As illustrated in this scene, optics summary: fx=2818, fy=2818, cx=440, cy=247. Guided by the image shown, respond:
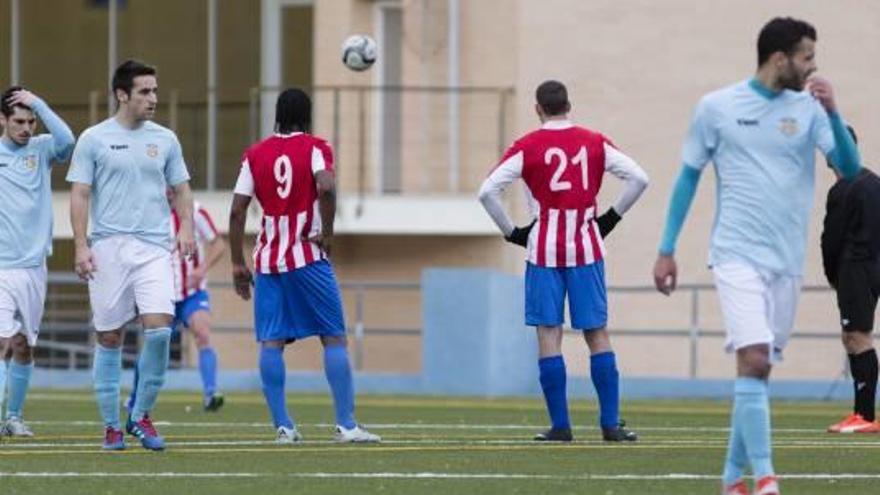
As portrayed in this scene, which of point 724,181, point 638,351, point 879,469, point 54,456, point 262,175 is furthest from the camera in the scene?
point 638,351

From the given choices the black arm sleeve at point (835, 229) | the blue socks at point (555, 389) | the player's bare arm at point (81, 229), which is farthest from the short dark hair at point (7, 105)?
the black arm sleeve at point (835, 229)

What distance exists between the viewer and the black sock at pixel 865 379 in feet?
62.7

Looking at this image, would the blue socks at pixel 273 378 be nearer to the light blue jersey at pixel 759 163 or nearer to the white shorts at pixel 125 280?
the white shorts at pixel 125 280

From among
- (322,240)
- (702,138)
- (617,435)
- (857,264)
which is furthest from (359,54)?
(702,138)

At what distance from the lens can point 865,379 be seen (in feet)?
63.2

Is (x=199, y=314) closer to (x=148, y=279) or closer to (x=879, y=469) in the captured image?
(x=148, y=279)

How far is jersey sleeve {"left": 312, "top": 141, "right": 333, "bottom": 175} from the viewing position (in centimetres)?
1683

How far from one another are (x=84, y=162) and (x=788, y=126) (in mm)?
5036

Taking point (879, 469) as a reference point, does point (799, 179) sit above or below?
above

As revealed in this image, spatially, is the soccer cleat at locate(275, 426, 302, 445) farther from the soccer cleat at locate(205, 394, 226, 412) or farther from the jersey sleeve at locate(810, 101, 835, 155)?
the soccer cleat at locate(205, 394, 226, 412)

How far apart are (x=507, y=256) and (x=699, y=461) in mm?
21187

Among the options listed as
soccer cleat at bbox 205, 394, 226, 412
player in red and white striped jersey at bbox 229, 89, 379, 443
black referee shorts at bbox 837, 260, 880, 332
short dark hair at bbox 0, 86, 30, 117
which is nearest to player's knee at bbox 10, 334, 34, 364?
short dark hair at bbox 0, 86, 30, 117

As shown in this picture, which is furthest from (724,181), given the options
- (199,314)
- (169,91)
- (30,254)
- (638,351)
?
(169,91)

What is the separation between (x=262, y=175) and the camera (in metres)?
16.9
